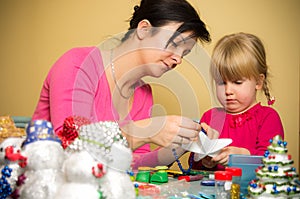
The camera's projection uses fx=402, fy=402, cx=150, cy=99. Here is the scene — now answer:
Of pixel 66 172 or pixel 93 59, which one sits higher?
pixel 93 59

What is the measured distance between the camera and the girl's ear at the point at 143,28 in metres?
1.23

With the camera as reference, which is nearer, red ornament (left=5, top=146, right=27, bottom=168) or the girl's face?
red ornament (left=5, top=146, right=27, bottom=168)

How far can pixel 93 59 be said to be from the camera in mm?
1248

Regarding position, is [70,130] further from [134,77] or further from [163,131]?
[134,77]

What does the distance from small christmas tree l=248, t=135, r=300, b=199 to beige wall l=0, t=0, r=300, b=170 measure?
0.71 m

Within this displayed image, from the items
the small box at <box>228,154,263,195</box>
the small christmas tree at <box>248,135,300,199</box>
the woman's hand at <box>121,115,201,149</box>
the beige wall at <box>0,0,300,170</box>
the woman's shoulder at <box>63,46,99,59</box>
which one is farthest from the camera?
the beige wall at <box>0,0,300,170</box>

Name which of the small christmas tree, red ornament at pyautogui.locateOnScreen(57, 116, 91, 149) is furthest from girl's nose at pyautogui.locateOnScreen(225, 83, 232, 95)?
red ornament at pyautogui.locateOnScreen(57, 116, 91, 149)

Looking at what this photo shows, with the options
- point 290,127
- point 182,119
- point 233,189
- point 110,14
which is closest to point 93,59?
point 182,119

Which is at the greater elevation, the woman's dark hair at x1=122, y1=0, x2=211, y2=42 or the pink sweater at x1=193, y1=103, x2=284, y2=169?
the woman's dark hair at x1=122, y1=0, x2=211, y2=42

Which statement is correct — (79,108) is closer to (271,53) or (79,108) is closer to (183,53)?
(183,53)

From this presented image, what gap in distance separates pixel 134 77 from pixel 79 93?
0.34 metres

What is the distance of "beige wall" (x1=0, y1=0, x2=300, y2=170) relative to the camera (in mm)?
1504

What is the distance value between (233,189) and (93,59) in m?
0.66

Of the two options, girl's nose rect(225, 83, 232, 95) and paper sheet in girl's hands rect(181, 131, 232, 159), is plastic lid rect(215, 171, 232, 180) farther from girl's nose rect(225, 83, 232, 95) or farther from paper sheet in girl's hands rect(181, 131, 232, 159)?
girl's nose rect(225, 83, 232, 95)
